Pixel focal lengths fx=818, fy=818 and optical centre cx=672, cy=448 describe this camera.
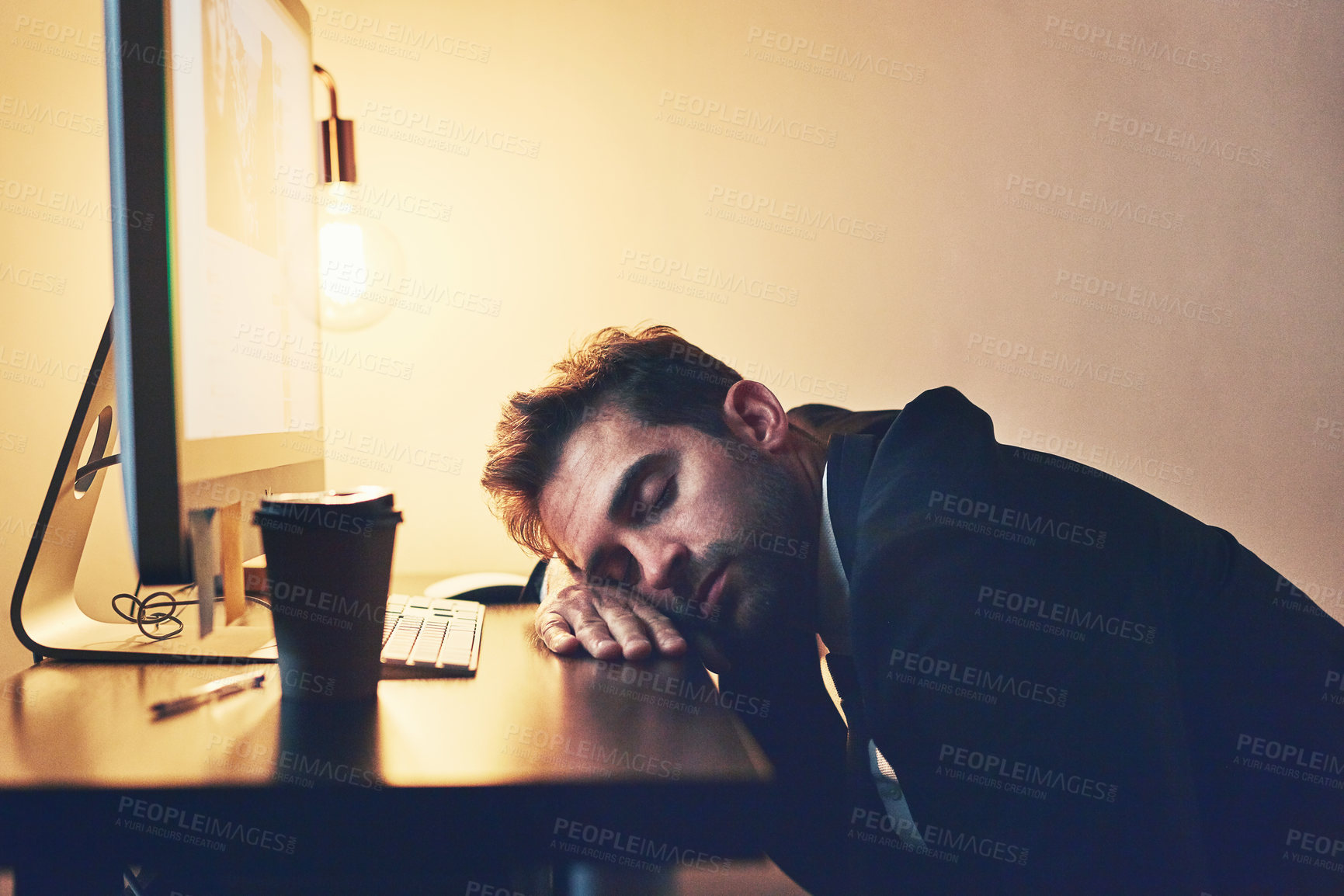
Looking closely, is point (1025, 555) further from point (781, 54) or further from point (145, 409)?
point (781, 54)

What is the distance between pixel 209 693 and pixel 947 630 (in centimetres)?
62

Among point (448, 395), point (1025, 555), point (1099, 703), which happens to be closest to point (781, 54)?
point (448, 395)

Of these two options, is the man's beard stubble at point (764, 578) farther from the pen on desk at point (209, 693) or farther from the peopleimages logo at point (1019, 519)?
the pen on desk at point (209, 693)

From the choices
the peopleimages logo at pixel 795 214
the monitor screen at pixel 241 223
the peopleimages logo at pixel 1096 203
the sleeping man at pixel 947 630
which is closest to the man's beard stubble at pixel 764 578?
the sleeping man at pixel 947 630

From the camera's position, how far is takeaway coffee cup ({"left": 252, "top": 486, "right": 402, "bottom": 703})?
638 millimetres

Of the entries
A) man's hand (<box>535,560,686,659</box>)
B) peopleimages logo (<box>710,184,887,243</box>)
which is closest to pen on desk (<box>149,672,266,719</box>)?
man's hand (<box>535,560,686,659</box>)

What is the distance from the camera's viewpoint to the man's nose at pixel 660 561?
0.97 m

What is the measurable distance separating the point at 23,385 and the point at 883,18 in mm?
1935

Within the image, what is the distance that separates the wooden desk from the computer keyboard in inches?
5.3

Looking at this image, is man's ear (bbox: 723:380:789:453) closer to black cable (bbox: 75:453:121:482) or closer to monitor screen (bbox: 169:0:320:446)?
monitor screen (bbox: 169:0:320:446)

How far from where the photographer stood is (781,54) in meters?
1.85

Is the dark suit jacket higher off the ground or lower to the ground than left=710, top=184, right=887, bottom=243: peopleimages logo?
lower

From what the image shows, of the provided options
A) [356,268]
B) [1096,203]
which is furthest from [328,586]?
[1096,203]

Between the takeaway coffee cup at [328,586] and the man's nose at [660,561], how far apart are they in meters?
0.36
